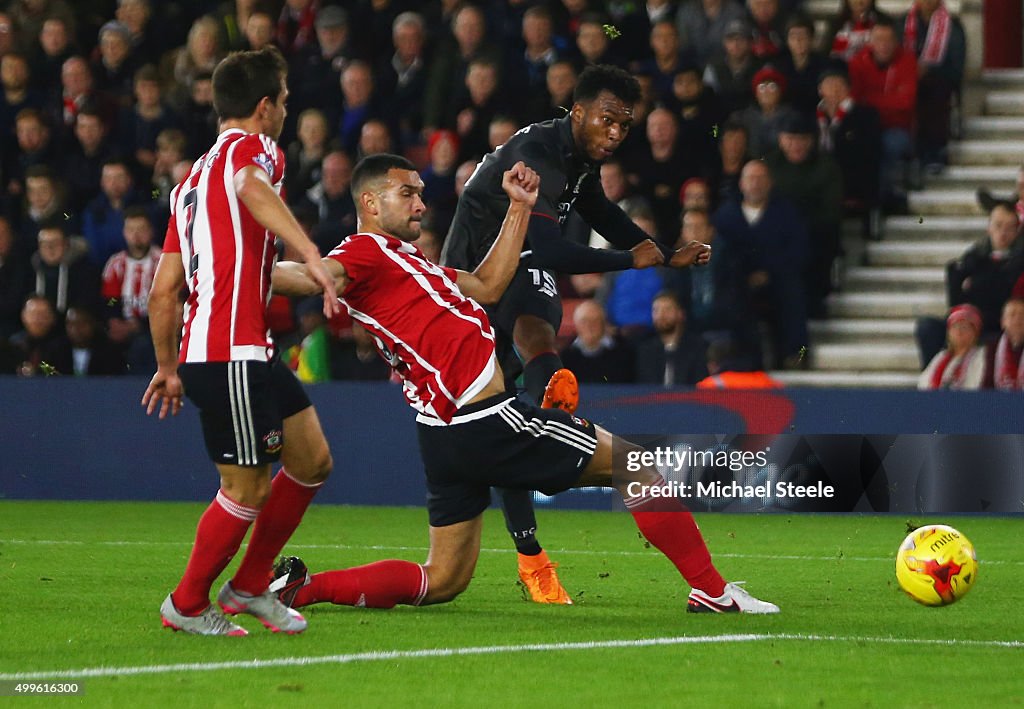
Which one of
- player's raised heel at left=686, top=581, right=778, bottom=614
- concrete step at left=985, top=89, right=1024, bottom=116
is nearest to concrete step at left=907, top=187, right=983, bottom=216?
concrete step at left=985, top=89, right=1024, bottom=116

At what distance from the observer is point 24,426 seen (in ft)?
46.6

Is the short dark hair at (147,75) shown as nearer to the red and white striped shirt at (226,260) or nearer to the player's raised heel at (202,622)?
the red and white striped shirt at (226,260)

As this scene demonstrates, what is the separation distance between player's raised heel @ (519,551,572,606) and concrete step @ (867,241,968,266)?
854 cm

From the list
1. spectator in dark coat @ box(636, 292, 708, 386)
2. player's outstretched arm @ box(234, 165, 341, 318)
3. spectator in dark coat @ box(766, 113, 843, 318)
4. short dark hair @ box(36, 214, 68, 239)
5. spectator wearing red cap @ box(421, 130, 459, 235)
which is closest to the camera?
player's outstretched arm @ box(234, 165, 341, 318)

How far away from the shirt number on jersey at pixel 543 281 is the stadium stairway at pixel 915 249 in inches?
238

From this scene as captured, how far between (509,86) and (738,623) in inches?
352

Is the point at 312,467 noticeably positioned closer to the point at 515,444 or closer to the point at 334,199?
the point at 515,444

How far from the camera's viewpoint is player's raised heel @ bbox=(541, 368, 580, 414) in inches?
303

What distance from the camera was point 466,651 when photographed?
6047 mm

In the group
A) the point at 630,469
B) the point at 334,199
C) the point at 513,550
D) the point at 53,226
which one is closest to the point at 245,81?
the point at 630,469

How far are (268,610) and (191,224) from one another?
4.40 ft

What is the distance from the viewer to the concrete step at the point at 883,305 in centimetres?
1501

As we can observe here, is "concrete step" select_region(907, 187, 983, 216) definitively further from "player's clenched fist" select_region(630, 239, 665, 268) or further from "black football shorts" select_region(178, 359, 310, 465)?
"black football shorts" select_region(178, 359, 310, 465)

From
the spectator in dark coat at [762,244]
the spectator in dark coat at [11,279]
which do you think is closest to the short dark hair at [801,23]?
the spectator in dark coat at [762,244]
